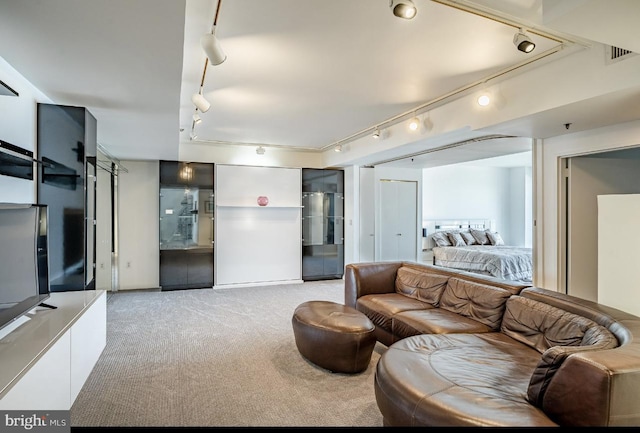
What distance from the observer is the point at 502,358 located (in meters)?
2.25

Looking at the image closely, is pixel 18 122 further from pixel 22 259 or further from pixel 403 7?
pixel 403 7

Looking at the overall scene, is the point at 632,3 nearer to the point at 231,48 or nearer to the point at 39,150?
the point at 231,48

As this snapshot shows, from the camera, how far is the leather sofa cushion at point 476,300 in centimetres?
290

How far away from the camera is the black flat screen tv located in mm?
1993

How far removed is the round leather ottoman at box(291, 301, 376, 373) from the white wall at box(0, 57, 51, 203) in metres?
2.41

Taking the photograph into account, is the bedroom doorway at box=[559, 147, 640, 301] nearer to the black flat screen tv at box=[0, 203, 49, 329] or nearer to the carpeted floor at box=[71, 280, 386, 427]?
the carpeted floor at box=[71, 280, 386, 427]

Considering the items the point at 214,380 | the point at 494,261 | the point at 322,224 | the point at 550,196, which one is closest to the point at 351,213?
the point at 322,224

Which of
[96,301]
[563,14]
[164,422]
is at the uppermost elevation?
[563,14]

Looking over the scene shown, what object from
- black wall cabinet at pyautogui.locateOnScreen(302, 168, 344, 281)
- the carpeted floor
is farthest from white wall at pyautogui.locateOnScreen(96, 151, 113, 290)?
black wall cabinet at pyautogui.locateOnScreen(302, 168, 344, 281)

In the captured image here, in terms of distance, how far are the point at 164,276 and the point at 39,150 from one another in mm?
3691

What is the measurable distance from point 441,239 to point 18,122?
782cm

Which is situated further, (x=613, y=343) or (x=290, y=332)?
(x=290, y=332)

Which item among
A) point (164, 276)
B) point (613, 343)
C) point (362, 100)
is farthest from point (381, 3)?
point (164, 276)

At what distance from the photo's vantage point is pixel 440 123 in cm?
418
